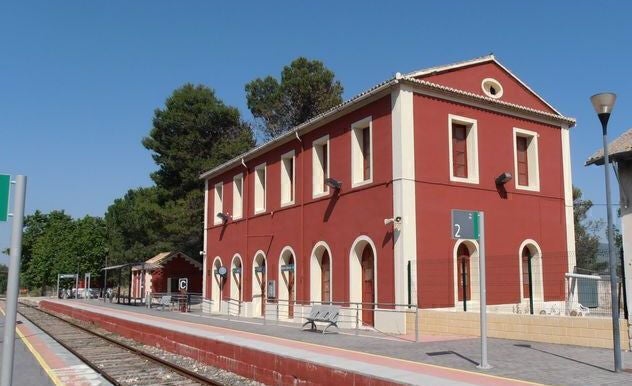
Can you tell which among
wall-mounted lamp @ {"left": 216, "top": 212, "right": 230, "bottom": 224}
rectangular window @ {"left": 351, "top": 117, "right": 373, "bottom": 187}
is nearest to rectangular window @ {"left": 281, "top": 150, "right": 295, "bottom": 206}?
rectangular window @ {"left": 351, "top": 117, "right": 373, "bottom": 187}

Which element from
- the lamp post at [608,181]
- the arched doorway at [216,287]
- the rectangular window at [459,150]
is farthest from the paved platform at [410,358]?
the arched doorway at [216,287]

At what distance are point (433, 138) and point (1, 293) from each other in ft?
361

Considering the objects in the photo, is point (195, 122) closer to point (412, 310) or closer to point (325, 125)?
point (325, 125)

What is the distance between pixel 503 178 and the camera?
63.0ft

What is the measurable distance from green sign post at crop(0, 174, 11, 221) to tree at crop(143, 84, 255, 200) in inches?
1409

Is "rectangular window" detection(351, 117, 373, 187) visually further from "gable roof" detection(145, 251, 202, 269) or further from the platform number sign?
"gable roof" detection(145, 251, 202, 269)

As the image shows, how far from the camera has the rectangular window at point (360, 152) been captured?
64.1 ft

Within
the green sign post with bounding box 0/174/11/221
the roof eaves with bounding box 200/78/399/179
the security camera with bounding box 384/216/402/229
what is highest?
the roof eaves with bounding box 200/78/399/179

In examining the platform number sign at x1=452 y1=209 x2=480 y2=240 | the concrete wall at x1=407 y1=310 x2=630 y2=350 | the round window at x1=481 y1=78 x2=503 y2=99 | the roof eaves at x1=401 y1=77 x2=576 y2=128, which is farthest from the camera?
the round window at x1=481 y1=78 x2=503 y2=99

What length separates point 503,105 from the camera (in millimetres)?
19797

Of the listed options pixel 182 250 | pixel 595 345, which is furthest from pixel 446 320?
pixel 182 250

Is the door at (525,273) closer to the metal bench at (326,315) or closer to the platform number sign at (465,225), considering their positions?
the metal bench at (326,315)

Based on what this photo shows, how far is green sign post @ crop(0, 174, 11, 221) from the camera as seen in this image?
17.2 ft

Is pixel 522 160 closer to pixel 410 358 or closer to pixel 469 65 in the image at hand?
pixel 469 65
